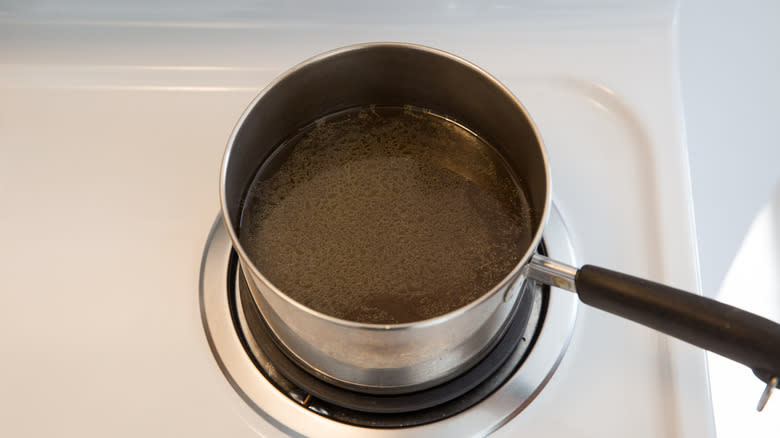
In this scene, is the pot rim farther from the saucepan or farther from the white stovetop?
the white stovetop

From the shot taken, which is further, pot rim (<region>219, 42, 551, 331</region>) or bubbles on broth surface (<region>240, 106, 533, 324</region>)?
bubbles on broth surface (<region>240, 106, 533, 324</region>)

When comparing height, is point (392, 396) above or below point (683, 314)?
below

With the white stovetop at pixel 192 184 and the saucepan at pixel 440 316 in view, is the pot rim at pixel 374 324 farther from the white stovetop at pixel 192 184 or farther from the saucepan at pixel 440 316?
the white stovetop at pixel 192 184

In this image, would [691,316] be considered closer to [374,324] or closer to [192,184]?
[374,324]

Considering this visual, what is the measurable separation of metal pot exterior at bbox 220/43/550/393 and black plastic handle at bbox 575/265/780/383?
0.05 m

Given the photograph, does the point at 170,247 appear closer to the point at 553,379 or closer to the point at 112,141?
the point at 112,141

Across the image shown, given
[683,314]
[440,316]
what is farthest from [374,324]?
A: [683,314]

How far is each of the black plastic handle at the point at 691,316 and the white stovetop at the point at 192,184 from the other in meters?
0.08

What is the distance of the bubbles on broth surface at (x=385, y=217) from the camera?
48 centimetres

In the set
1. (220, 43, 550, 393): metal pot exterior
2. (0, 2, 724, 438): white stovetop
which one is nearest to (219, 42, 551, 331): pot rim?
(220, 43, 550, 393): metal pot exterior

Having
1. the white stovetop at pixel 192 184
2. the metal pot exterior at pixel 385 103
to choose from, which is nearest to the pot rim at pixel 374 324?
the metal pot exterior at pixel 385 103

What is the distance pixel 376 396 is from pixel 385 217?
137mm

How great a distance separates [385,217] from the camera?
515 mm

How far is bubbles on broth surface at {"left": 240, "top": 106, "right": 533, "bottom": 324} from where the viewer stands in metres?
0.48
